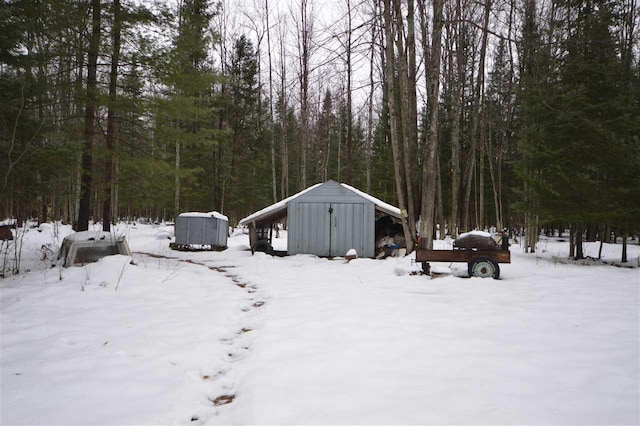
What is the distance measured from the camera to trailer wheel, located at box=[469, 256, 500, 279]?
8391 millimetres

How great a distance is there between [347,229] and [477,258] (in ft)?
19.9

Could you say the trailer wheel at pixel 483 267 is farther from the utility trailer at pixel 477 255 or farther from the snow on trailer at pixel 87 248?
the snow on trailer at pixel 87 248

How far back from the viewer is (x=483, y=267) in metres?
8.42

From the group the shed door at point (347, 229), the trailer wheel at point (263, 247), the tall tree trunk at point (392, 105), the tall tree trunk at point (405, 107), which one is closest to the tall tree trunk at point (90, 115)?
the trailer wheel at point (263, 247)

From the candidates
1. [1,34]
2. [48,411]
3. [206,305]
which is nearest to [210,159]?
[1,34]

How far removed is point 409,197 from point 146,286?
342 inches

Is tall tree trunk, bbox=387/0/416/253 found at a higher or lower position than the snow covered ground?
higher

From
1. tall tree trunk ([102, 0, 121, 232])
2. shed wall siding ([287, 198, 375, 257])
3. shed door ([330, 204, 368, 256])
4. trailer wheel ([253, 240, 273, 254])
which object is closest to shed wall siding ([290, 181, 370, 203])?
shed wall siding ([287, 198, 375, 257])

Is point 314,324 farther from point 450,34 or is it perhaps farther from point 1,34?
point 450,34

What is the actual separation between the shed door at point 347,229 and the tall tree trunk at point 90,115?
26.9 feet

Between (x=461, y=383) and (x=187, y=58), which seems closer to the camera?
(x=461, y=383)

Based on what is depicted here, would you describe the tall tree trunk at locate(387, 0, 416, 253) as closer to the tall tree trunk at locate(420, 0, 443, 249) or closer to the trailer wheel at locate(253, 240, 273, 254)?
the tall tree trunk at locate(420, 0, 443, 249)

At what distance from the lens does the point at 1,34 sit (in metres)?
6.15

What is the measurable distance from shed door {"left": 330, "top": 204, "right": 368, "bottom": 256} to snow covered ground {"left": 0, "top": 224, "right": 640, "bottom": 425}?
6.54 metres
